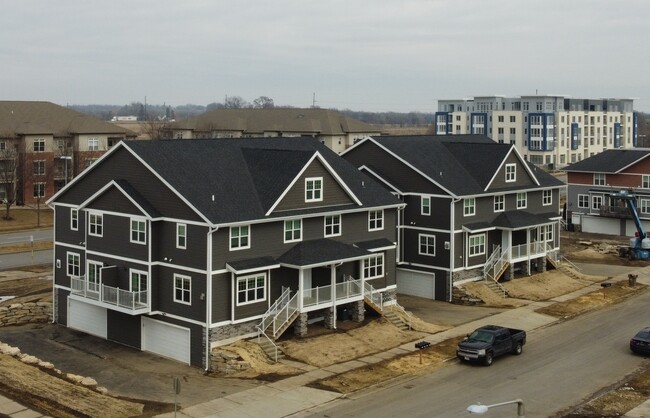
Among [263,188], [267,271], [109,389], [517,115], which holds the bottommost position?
[109,389]

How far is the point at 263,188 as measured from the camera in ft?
140

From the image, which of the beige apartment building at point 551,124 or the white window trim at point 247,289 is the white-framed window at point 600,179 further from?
the beige apartment building at point 551,124

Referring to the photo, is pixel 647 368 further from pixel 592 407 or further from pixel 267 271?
pixel 267 271

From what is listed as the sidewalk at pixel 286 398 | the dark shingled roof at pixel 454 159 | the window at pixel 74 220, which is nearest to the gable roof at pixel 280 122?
the dark shingled roof at pixel 454 159

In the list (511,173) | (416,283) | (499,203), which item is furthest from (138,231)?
(511,173)

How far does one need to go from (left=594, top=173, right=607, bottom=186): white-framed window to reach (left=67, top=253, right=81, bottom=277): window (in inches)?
2209

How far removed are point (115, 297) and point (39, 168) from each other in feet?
192

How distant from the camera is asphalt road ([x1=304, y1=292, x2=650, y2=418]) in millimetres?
32456

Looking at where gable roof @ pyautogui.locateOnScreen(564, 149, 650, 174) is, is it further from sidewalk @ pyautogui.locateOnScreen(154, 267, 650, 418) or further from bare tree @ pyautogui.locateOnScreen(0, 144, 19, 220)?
bare tree @ pyautogui.locateOnScreen(0, 144, 19, 220)

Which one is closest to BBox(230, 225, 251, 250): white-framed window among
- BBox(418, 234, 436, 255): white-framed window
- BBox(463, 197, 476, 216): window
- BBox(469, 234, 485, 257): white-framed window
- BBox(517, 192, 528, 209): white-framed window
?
BBox(418, 234, 436, 255): white-framed window

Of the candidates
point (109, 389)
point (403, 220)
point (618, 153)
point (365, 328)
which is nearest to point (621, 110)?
point (618, 153)

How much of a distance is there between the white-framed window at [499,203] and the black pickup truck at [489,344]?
691 inches

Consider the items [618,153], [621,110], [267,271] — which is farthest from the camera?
[621,110]

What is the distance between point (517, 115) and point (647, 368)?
139137mm
